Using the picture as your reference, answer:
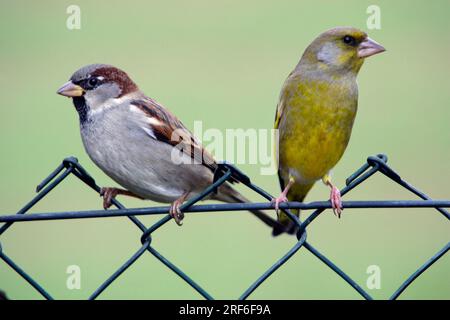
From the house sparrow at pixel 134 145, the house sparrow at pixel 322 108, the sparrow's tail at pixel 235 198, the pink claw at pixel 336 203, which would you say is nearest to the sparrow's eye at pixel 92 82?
the house sparrow at pixel 134 145

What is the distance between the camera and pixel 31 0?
7.96 meters

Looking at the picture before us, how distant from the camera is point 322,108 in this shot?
10.6 feet

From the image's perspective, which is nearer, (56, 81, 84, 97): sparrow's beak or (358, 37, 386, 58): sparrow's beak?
(56, 81, 84, 97): sparrow's beak

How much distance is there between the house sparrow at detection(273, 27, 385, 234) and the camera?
3195mm

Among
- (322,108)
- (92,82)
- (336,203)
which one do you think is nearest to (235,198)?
(322,108)

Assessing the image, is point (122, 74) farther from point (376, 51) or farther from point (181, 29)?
point (181, 29)

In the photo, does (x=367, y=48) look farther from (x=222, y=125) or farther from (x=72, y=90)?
(x=222, y=125)

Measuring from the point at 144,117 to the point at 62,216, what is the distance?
2.94 feet

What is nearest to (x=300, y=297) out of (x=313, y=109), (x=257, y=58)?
(x=313, y=109)

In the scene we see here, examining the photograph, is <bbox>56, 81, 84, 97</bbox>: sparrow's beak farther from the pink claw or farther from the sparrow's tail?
the pink claw

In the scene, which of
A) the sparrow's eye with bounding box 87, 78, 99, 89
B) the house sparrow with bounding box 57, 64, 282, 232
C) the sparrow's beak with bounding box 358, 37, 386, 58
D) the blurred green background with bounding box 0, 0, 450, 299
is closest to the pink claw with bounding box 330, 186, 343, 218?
the house sparrow with bounding box 57, 64, 282, 232

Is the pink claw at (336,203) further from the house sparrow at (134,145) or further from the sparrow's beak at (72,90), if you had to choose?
the sparrow's beak at (72,90)

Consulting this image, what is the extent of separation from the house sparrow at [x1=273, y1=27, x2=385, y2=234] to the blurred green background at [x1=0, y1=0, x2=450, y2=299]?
1429 mm

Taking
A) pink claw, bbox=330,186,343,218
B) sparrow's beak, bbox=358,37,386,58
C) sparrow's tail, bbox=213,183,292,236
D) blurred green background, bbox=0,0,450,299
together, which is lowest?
blurred green background, bbox=0,0,450,299
